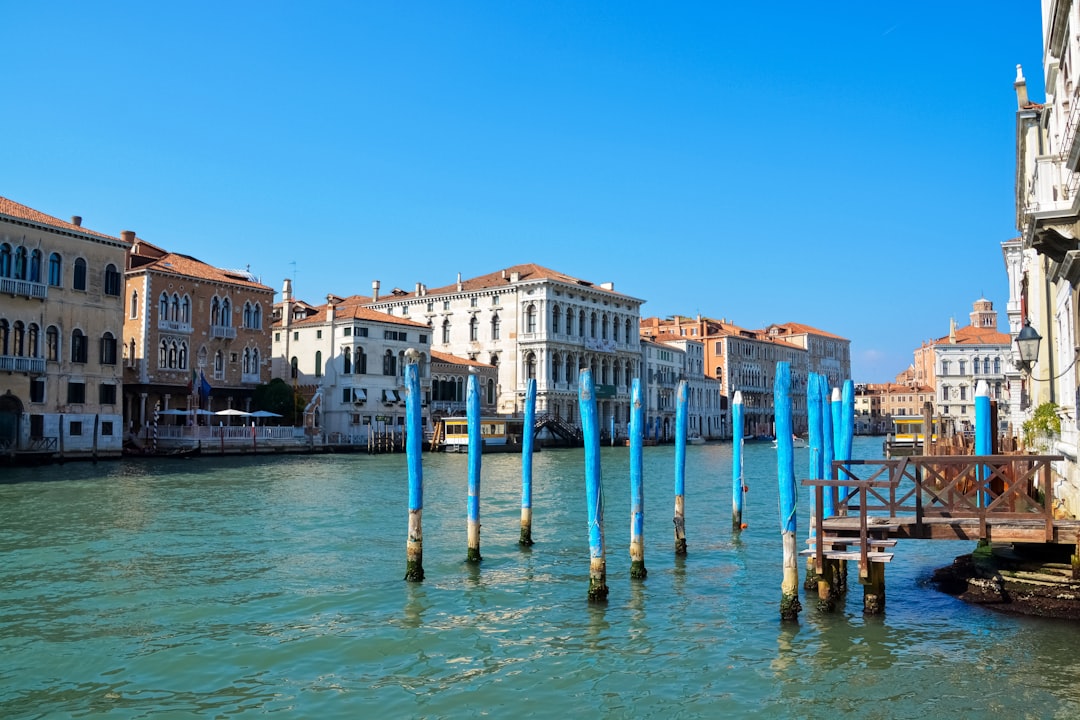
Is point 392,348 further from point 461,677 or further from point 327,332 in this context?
point 461,677

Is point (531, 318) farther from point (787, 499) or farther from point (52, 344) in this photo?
point (787, 499)

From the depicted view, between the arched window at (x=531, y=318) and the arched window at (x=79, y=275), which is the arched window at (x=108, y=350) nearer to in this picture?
the arched window at (x=79, y=275)

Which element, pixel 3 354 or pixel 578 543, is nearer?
pixel 578 543

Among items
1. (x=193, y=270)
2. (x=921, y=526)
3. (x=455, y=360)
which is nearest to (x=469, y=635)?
(x=921, y=526)

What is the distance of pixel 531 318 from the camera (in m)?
56.3

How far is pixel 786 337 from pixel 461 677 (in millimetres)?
88988

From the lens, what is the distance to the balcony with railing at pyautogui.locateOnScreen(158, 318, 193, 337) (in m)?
37.8

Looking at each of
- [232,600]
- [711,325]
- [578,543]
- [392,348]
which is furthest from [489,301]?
[232,600]

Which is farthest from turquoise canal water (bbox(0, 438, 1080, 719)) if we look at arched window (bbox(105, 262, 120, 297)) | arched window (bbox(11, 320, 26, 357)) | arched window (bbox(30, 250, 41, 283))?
arched window (bbox(105, 262, 120, 297))

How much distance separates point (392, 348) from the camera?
46625mm

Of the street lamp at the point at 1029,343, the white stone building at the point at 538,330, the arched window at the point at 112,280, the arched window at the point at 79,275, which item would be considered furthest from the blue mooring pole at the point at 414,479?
the white stone building at the point at 538,330

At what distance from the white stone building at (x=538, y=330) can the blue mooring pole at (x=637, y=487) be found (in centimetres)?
4084

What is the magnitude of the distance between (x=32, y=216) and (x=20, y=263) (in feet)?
5.53

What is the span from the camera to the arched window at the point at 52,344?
→ 30781mm
